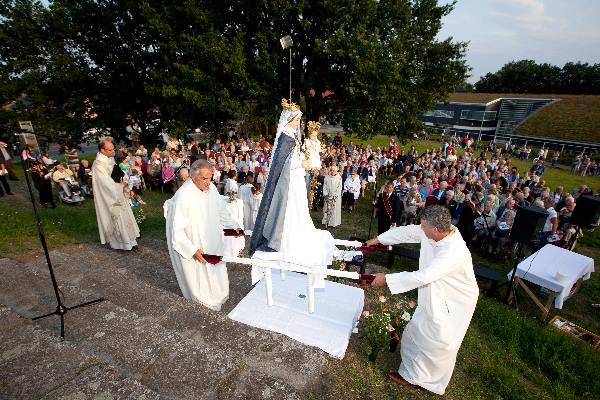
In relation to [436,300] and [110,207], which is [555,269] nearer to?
[436,300]

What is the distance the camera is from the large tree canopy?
15.8 metres

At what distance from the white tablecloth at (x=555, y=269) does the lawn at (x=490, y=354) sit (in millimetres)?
708

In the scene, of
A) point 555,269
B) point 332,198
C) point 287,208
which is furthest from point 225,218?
point 555,269

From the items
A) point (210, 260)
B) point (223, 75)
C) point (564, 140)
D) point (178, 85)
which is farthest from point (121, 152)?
point (564, 140)

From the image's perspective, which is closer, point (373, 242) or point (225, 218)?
point (373, 242)

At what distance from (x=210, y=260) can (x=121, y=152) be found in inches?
458

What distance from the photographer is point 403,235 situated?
417 cm

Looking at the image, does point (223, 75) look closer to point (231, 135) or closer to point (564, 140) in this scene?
point (231, 135)

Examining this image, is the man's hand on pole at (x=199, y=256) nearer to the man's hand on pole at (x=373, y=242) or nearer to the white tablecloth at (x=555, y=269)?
the man's hand on pole at (x=373, y=242)

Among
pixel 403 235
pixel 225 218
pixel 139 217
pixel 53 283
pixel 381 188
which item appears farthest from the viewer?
pixel 381 188

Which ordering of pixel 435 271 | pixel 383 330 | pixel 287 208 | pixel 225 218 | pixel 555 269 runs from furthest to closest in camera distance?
pixel 555 269
pixel 225 218
pixel 287 208
pixel 383 330
pixel 435 271

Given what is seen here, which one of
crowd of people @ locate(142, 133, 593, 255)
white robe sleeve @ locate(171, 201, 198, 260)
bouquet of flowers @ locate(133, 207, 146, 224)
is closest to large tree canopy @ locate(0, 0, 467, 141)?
crowd of people @ locate(142, 133, 593, 255)

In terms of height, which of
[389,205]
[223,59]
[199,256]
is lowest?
[389,205]

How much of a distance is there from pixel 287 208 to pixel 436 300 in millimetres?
2143
